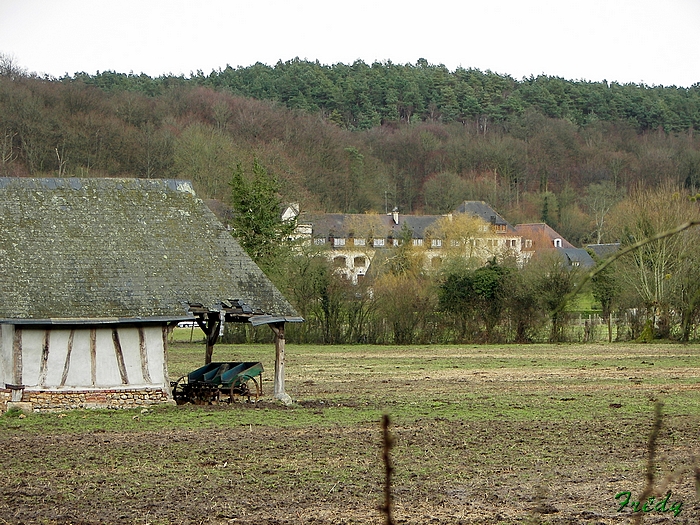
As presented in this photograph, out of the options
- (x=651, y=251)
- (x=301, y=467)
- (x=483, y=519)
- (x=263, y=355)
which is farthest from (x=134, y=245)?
(x=651, y=251)

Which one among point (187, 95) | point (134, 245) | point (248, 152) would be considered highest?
point (187, 95)

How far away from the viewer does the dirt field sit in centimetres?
958

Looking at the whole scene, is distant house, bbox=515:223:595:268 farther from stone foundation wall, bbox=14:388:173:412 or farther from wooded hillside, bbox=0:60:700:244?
stone foundation wall, bbox=14:388:173:412

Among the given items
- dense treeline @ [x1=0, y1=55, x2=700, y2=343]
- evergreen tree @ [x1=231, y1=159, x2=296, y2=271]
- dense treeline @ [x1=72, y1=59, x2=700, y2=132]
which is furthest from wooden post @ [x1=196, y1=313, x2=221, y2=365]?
dense treeline @ [x1=72, y1=59, x2=700, y2=132]

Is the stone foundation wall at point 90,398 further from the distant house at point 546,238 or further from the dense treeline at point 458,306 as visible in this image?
the distant house at point 546,238

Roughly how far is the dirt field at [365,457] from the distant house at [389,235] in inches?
1190

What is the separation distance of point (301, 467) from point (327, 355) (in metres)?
23.8

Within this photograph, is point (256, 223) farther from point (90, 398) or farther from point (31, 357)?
point (31, 357)

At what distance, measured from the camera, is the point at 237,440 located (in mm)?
14633

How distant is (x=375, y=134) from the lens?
3765 inches

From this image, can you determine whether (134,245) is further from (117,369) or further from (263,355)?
(263,355)

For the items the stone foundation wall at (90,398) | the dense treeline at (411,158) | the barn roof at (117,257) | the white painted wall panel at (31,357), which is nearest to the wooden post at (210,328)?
the barn roof at (117,257)

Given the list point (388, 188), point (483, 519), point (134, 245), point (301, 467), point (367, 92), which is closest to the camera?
point (483, 519)

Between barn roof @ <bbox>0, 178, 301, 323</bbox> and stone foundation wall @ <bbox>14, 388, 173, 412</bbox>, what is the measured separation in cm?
148
